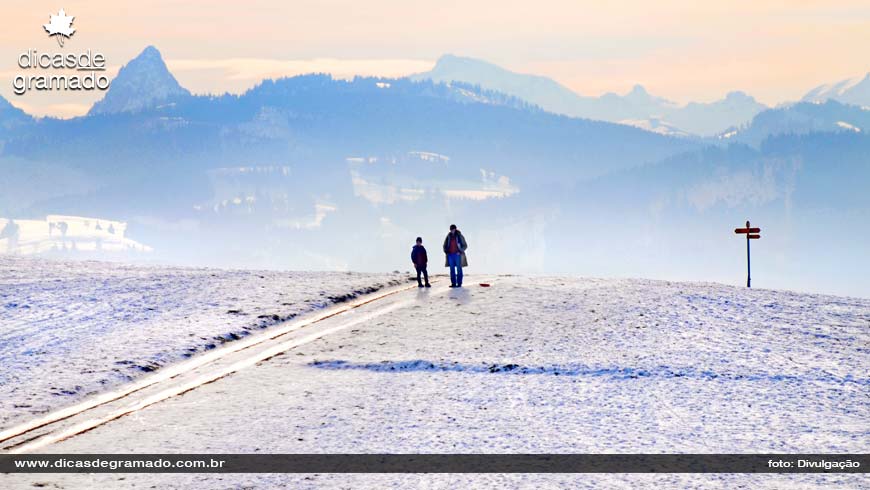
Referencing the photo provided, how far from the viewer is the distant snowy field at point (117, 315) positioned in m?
23.2

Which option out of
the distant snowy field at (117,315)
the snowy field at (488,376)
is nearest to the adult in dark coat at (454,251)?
the snowy field at (488,376)

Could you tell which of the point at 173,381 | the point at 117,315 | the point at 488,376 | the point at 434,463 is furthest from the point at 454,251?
the point at 434,463

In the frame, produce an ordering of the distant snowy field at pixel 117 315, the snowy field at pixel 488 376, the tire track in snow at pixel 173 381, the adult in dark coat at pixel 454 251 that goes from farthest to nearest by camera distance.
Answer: the adult in dark coat at pixel 454 251 → the distant snowy field at pixel 117 315 → the tire track in snow at pixel 173 381 → the snowy field at pixel 488 376

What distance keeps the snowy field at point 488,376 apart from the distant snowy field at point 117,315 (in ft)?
0.45

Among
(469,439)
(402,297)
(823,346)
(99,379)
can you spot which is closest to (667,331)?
(823,346)

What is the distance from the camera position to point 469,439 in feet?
58.5

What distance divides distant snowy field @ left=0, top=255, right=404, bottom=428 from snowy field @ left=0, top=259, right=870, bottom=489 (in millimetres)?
136

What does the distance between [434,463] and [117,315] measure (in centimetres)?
1817

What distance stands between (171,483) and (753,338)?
1811 centimetres

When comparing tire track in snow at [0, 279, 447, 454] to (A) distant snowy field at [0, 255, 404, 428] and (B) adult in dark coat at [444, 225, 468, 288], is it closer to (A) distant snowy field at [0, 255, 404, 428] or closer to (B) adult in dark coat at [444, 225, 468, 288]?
(A) distant snowy field at [0, 255, 404, 428]

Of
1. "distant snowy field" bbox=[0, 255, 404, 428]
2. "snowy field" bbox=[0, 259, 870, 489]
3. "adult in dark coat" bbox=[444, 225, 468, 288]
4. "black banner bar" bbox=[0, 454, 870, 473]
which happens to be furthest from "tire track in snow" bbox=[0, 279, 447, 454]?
"adult in dark coat" bbox=[444, 225, 468, 288]

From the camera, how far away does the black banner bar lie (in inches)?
633

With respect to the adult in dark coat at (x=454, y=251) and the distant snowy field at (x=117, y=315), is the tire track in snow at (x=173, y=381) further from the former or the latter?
the adult in dark coat at (x=454, y=251)

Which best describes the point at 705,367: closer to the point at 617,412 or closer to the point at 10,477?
the point at 617,412
